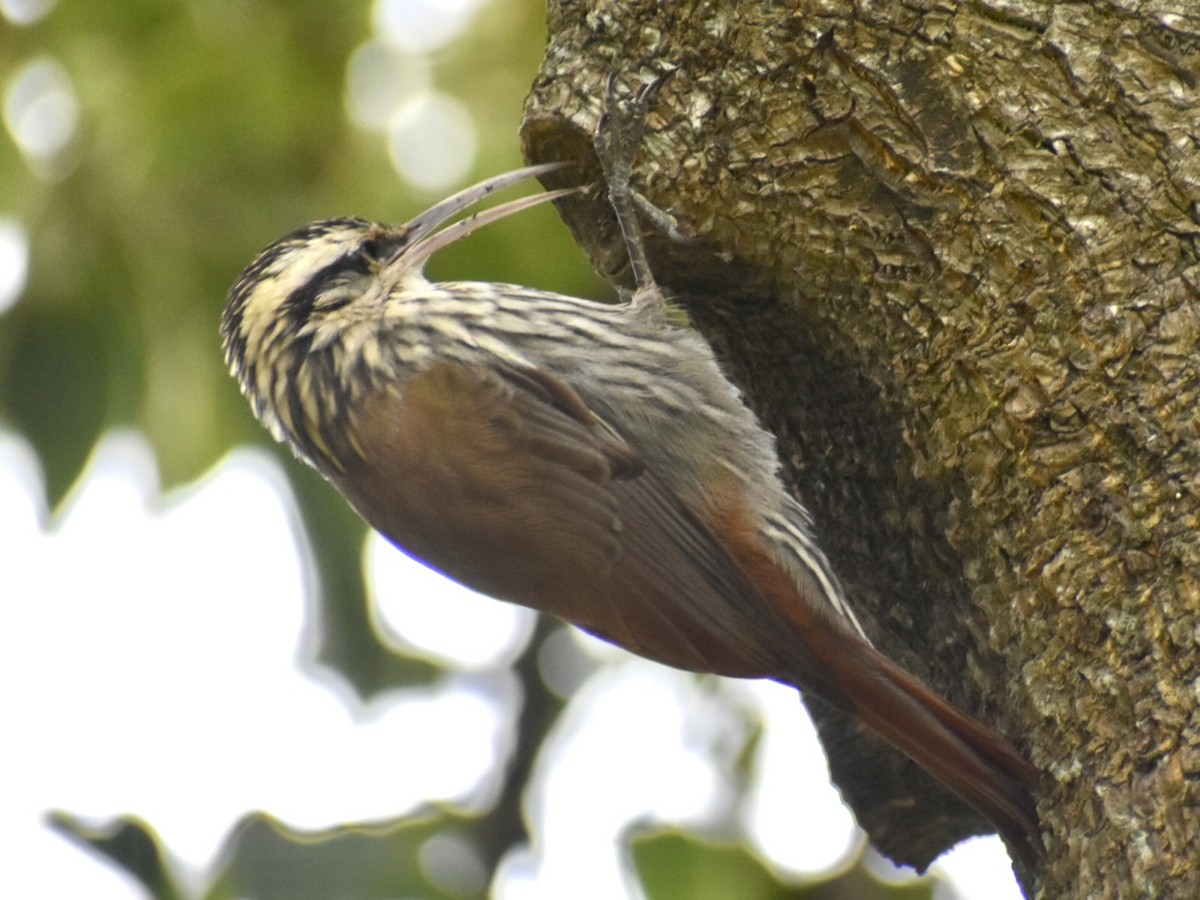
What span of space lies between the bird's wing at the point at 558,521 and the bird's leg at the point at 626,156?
0.42 metres

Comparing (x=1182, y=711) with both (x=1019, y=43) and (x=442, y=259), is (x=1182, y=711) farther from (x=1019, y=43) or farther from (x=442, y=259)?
(x=442, y=259)

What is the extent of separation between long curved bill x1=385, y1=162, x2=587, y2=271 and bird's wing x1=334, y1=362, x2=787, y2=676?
18.5 inches

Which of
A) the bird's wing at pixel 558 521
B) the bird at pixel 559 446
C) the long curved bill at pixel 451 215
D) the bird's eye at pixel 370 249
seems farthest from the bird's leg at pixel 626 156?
the bird's eye at pixel 370 249

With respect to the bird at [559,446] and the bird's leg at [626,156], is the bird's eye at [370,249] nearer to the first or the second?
the bird at [559,446]

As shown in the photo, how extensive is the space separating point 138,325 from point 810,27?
2.56 meters

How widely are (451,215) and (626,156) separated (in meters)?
0.79

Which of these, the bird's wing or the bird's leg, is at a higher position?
the bird's leg

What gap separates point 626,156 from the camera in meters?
3.57

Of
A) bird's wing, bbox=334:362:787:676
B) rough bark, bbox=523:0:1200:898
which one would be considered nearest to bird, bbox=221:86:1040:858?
→ bird's wing, bbox=334:362:787:676

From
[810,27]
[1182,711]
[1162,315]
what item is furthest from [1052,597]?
[810,27]

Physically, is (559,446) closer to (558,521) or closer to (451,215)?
(558,521)

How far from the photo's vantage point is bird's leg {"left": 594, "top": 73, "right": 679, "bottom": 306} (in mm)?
3527

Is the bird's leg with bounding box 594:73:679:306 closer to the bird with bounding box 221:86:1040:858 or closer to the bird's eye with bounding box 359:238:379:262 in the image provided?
the bird with bounding box 221:86:1040:858

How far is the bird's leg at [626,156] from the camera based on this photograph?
353cm
